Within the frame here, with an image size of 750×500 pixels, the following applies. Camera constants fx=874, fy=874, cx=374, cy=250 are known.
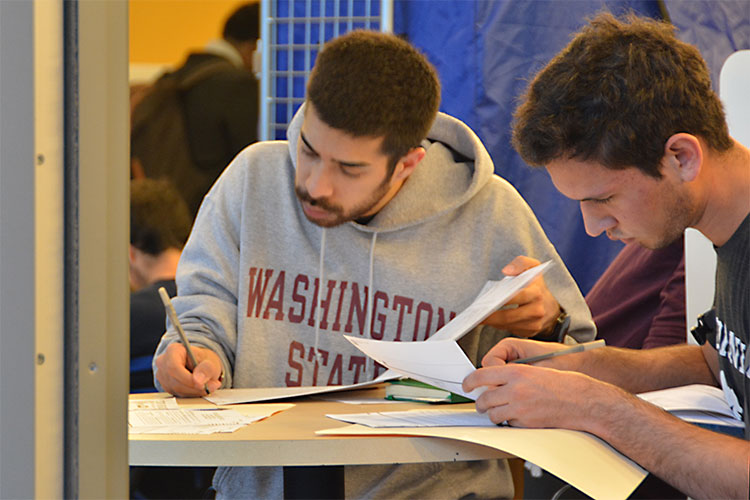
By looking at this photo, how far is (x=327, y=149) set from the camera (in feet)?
5.32

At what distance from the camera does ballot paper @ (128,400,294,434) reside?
1.05m

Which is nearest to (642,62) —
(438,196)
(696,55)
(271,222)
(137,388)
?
(696,55)

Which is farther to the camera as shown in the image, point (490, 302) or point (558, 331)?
point (558, 331)

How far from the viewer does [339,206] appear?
1645 mm

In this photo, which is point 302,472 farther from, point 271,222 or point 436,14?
point 436,14

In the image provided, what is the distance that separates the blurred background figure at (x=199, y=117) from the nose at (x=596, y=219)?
6.89 ft

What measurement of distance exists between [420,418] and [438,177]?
2.43ft

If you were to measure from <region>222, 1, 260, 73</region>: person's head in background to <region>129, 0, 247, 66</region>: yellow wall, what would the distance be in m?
0.67

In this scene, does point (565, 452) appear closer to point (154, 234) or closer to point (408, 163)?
point (408, 163)

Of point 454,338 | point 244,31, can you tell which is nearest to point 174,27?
point 244,31

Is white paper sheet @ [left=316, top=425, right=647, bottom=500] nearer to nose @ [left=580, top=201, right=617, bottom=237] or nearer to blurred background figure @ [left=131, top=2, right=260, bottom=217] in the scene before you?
nose @ [left=580, top=201, right=617, bottom=237]

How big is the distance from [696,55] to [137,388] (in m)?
1.57

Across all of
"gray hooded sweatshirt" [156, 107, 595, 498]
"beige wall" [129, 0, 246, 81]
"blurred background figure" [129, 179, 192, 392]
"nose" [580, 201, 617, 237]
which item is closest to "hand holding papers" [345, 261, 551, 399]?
"nose" [580, 201, 617, 237]

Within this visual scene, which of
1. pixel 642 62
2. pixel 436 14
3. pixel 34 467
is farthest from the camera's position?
pixel 436 14
